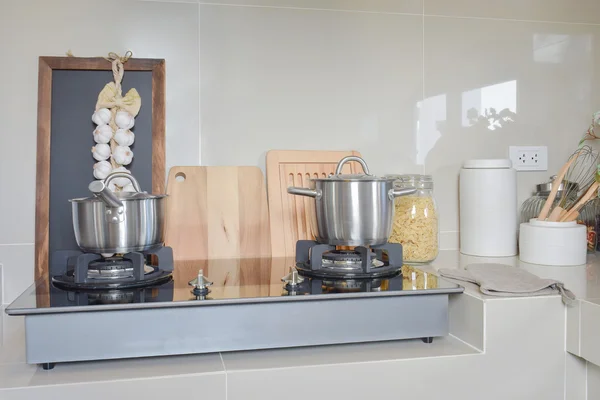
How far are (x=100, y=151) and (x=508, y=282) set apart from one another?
3.12ft

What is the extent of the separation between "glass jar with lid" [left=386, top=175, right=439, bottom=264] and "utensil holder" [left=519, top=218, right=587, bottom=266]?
0.76 feet

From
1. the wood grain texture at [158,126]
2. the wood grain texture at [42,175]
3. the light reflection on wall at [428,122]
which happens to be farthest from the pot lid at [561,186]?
the wood grain texture at [42,175]

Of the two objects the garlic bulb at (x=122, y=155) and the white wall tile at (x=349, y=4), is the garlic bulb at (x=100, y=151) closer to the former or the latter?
the garlic bulb at (x=122, y=155)

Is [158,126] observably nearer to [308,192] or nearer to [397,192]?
[308,192]

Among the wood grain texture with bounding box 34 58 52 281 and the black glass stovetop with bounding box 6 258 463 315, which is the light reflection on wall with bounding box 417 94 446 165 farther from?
the wood grain texture with bounding box 34 58 52 281

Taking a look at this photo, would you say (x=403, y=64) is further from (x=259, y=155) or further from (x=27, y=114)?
(x=27, y=114)

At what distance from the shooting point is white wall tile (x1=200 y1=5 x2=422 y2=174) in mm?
1562

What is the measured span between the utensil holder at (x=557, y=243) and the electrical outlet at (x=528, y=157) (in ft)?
1.01

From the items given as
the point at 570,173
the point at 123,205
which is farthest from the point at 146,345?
the point at 570,173

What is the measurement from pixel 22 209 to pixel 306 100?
75 centimetres

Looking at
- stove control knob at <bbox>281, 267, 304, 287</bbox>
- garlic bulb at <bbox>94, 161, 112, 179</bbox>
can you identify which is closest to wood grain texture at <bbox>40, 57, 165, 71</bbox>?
garlic bulb at <bbox>94, 161, 112, 179</bbox>

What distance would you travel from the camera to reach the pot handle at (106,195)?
101cm

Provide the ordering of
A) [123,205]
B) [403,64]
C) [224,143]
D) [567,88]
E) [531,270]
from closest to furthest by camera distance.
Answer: [123,205]
[531,270]
[224,143]
[403,64]
[567,88]

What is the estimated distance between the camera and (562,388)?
114 cm
